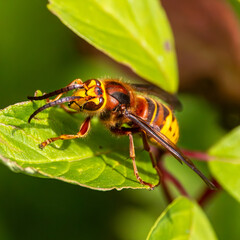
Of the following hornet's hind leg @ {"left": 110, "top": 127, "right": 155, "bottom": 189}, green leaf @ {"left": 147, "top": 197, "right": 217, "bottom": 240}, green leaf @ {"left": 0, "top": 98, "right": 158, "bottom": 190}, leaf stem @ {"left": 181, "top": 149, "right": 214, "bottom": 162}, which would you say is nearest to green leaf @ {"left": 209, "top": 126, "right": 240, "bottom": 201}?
leaf stem @ {"left": 181, "top": 149, "right": 214, "bottom": 162}

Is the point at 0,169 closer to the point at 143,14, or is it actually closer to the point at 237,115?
the point at 143,14

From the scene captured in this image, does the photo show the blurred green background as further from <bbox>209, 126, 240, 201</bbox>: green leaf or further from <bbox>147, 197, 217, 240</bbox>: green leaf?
<bbox>147, 197, 217, 240</bbox>: green leaf

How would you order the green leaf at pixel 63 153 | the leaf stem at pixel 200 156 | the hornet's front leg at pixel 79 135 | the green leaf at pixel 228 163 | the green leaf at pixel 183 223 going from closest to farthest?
the green leaf at pixel 63 153 → the hornet's front leg at pixel 79 135 → the green leaf at pixel 183 223 → the green leaf at pixel 228 163 → the leaf stem at pixel 200 156

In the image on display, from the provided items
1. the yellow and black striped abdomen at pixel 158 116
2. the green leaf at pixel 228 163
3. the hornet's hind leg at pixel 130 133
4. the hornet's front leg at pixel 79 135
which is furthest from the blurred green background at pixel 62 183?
the hornet's front leg at pixel 79 135

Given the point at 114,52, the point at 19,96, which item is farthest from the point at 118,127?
the point at 19,96

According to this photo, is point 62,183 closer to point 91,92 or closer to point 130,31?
point 130,31

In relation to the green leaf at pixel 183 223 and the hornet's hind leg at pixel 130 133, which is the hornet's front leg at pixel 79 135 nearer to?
the hornet's hind leg at pixel 130 133
